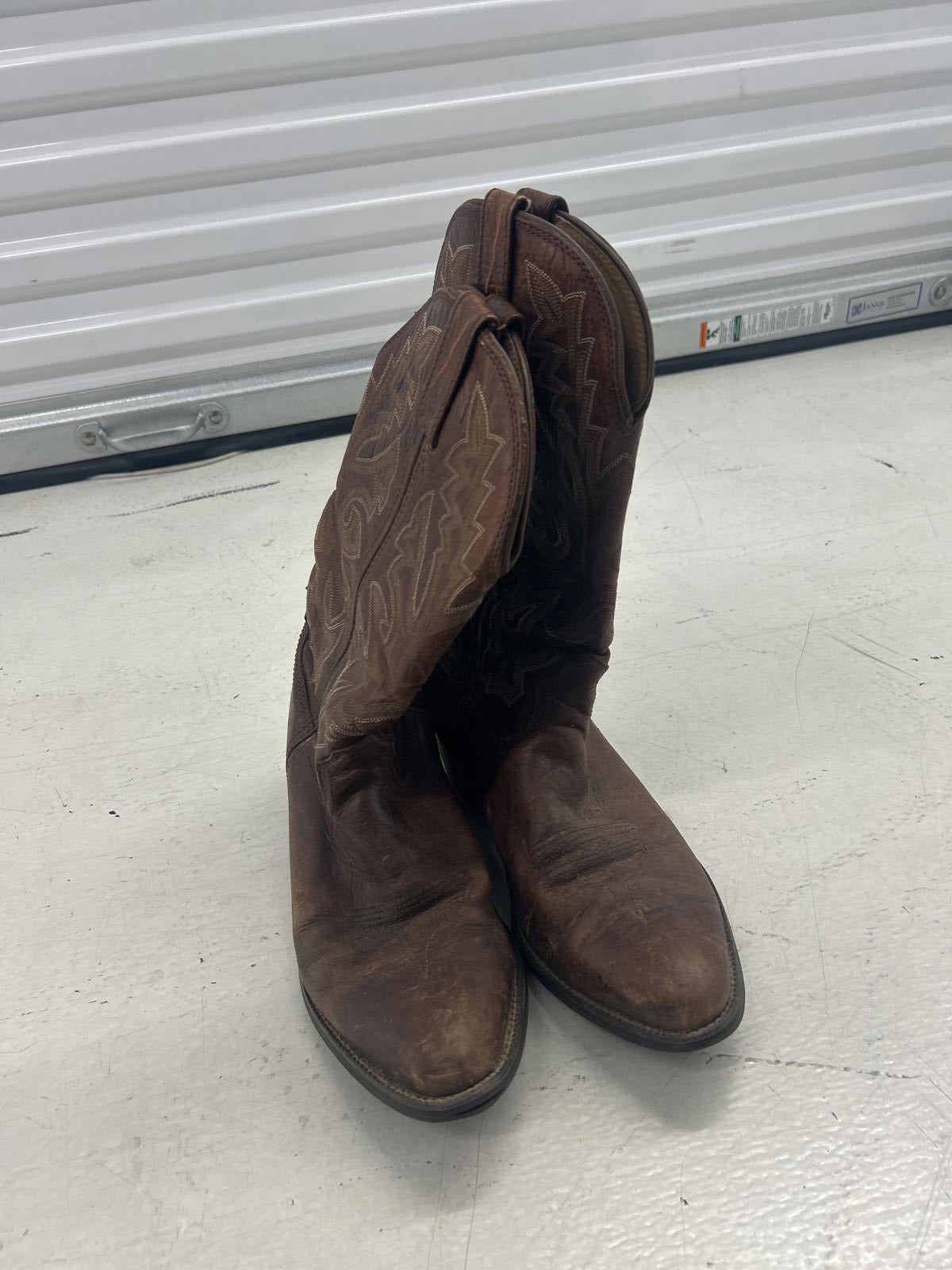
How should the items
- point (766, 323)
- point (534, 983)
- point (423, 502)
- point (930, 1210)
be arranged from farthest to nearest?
point (766, 323)
point (534, 983)
point (423, 502)
point (930, 1210)

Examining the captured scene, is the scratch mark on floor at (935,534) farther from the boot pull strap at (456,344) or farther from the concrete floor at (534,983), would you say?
the boot pull strap at (456,344)

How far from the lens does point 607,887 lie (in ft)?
3.02

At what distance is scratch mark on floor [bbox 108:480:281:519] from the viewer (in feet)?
6.33

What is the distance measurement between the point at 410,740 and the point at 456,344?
424 mm

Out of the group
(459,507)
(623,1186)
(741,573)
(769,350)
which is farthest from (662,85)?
(623,1186)

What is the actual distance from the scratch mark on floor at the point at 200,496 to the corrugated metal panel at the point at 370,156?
21 centimetres

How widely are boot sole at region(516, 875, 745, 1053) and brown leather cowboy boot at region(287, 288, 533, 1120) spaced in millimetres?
42

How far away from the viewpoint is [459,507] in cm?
80

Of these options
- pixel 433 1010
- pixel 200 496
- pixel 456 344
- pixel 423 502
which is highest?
pixel 456 344

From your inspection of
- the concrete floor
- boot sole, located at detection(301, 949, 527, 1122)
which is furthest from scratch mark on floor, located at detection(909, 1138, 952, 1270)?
boot sole, located at detection(301, 949, 527, 1122)

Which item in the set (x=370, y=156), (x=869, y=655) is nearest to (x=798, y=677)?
(x=869, y=655)

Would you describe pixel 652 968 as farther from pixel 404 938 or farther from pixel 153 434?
pixel 153 434

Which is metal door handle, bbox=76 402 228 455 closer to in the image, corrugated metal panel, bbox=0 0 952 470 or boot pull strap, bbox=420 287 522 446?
corrugated metal panel, bbox=0 0 952 470

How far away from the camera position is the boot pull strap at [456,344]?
812 mm
